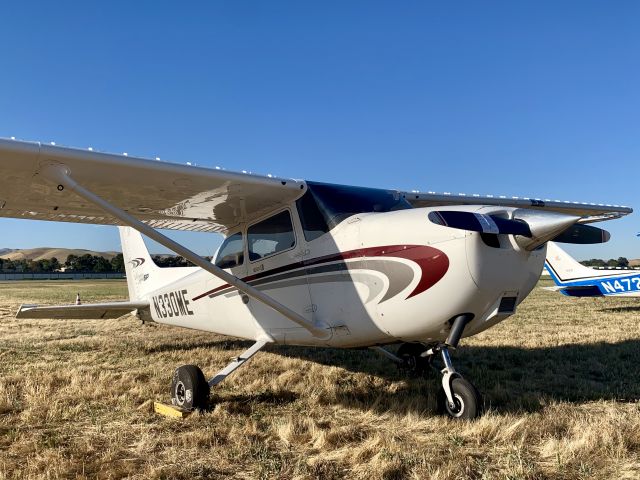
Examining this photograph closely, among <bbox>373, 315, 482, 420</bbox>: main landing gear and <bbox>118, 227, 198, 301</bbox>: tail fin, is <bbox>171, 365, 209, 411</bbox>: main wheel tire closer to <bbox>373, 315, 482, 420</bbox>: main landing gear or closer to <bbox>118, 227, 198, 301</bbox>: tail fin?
<bbox>373, 315, 482, 420</bbox>: main landing gear

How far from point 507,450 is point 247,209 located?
350 centimetres

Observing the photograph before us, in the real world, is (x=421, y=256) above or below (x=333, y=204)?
below

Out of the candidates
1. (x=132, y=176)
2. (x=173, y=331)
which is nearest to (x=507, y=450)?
(x=132, y=176)

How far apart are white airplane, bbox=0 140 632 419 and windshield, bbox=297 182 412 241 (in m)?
0.01

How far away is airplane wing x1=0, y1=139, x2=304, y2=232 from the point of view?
160 inches

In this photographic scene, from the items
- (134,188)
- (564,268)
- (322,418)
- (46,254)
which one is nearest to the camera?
(322,418)

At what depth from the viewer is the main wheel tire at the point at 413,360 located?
6.06 meters

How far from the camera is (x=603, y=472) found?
9.53 feet

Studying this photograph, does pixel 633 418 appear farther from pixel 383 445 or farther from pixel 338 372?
pixel 338 372

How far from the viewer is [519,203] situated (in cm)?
650

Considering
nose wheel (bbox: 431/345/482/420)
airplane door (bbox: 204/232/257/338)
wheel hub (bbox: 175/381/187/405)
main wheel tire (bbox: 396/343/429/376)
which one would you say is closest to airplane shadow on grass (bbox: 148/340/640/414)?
main wheel tire (bbox: 396/343/429/376)

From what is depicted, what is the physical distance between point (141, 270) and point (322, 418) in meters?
5.82

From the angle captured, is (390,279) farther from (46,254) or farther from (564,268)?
(46,254)

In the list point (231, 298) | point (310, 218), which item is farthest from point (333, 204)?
point (231, 298)
